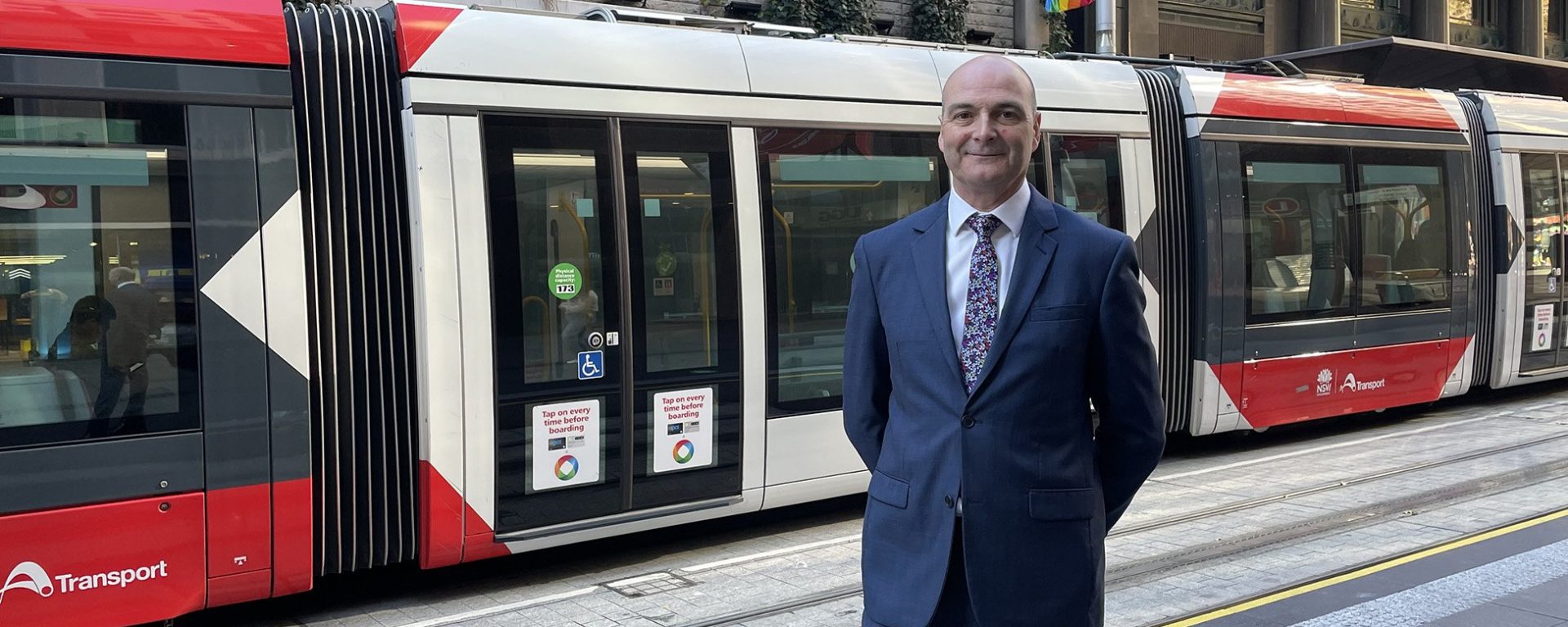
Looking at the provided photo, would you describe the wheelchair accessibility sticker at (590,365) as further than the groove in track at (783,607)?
Yes

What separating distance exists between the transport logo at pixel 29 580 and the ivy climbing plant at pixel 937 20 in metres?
13.5

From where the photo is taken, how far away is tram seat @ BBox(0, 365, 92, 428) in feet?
16.4

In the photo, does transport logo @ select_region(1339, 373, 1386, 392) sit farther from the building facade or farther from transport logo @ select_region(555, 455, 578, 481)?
the building facade

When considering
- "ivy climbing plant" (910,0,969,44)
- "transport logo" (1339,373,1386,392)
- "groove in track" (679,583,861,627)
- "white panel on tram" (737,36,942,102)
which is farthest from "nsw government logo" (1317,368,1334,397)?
"ivy climbing plant" (910,0,969,44)

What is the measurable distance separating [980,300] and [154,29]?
4.32 metres

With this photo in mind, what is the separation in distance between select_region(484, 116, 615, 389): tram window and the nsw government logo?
6.69 meters

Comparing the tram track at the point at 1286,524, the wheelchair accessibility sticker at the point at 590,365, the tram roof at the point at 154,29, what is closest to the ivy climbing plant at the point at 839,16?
the tram track at the point at 1286,524

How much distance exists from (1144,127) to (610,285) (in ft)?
15.3

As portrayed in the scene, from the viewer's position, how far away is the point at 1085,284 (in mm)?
2666

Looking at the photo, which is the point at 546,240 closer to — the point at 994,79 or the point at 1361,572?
the point at 994,79

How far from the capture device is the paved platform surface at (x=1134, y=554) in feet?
19.8

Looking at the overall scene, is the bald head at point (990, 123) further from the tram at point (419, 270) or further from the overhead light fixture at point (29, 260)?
the overhead light fixture at point (29, 260)

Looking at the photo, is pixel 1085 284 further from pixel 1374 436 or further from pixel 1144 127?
pixel 1374 436

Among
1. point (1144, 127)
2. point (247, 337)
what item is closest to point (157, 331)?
point (247, 337)
